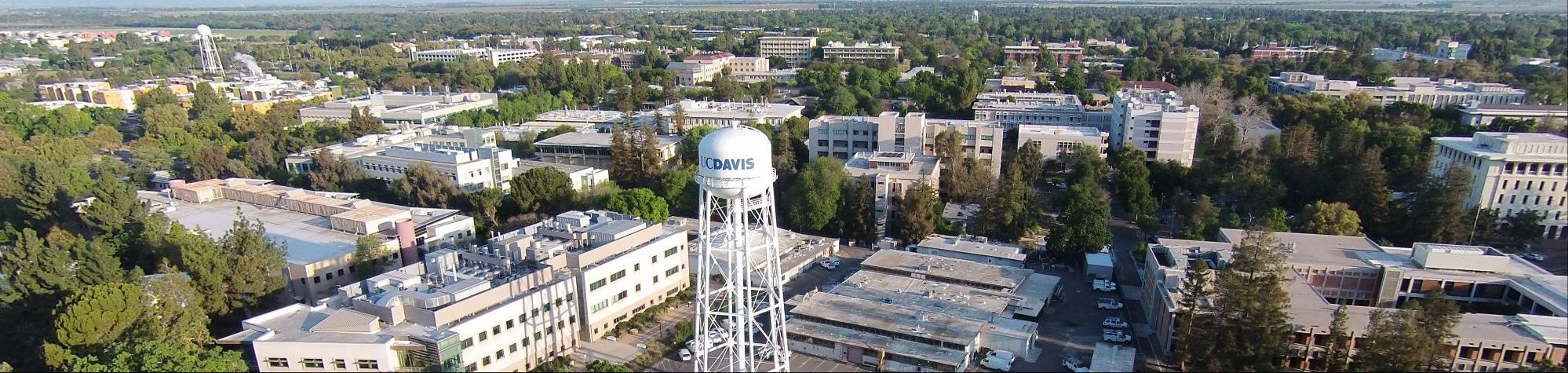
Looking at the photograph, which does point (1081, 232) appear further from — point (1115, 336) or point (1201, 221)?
point (1115, 336)

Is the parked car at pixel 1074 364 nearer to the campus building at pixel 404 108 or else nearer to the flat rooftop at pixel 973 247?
the flat rooftop at pixel 973 247

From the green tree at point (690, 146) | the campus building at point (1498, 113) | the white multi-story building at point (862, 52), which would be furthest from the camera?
the white multi-story building at point (862, 52)

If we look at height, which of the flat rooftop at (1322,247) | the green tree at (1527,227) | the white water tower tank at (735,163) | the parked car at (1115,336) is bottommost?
the parked car at (1115,336)

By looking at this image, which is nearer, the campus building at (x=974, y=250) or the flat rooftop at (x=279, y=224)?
the flat rooftop at (x=279, y=224)

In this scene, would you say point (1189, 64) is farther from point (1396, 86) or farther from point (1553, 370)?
point (1553, 370)

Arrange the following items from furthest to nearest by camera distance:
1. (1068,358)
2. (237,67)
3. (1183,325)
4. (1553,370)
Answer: (237,67)
(1068,358)
(1183,325)
(1553,370)

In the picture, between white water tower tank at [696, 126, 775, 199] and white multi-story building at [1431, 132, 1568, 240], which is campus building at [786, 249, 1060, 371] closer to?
white water tower tank at [696, 126, 775, 199]

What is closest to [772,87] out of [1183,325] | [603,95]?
[603,95]

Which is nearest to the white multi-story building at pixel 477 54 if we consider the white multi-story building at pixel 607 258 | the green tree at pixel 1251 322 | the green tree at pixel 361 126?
the green tree at pixel 361 126

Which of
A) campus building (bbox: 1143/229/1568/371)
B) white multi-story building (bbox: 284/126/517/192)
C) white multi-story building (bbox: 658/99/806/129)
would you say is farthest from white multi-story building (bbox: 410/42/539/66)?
campus building (bbox: 1143/229/1568/371)
